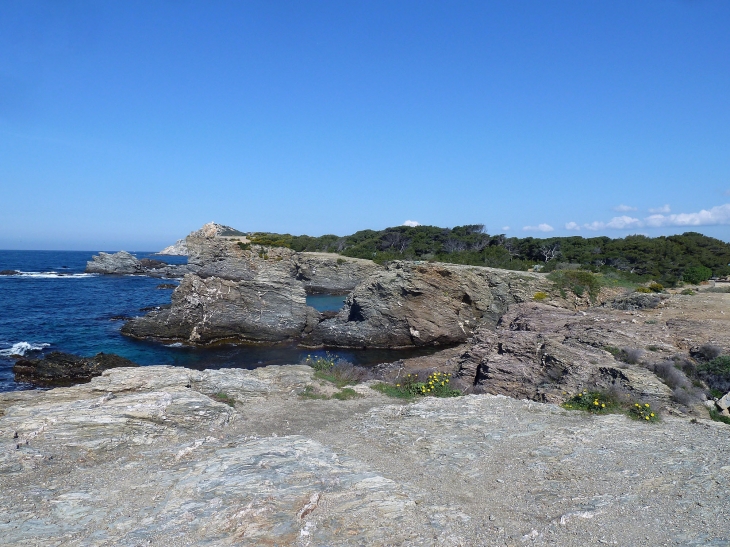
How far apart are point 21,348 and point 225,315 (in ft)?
34.1

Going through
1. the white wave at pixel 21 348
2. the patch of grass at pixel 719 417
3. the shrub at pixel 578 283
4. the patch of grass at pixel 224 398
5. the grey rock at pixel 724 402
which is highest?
the shrub at pixel 578 283

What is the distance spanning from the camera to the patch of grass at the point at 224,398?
38.9 feet

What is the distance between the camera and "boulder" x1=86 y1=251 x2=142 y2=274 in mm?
70500

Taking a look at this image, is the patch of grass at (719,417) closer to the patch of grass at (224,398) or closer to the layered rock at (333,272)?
the patch of grass at (224,398)

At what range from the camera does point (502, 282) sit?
32844mm

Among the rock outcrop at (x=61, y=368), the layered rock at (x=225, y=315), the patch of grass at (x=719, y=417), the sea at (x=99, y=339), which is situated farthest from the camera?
the layered rock at (x=225, y=315)

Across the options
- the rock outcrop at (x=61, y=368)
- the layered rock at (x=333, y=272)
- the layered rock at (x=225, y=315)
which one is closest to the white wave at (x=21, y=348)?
the rock outcrop at (x=61, y=368)

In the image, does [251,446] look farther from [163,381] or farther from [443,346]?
[443,346]

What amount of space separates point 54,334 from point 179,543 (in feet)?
91.6

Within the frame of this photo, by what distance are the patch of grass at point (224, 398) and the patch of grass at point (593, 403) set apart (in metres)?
8.52

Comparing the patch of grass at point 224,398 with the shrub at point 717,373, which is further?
the patch of grass at point 224,398

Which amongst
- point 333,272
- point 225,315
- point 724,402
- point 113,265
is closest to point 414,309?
point 225,315

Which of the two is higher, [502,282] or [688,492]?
[502,282]

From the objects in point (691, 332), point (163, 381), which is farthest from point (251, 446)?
point (691, 332)
